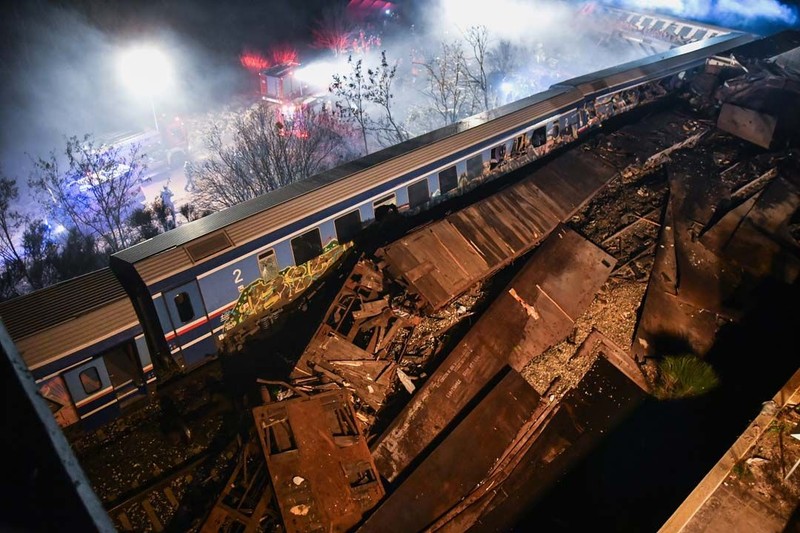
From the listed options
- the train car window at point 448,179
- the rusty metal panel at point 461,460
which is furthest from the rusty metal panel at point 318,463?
the train car window at point 448,179

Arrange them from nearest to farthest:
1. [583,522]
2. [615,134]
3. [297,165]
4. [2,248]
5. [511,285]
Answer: [583,522] < [511,285] < [615,134] < [2,248] < [297,165]

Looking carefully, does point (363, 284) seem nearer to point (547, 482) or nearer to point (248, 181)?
point (547, 482)

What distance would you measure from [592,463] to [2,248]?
113 ft

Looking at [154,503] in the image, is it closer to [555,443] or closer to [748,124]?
[555,443]

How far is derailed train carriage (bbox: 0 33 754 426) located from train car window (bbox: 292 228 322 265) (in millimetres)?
32

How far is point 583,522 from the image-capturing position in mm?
9266

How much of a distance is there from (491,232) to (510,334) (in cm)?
372

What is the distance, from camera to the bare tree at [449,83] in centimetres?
4506

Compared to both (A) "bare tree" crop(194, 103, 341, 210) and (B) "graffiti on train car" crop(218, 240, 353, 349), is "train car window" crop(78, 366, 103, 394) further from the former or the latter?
(A) "bare tree" crop(194, 103, 341, 210)

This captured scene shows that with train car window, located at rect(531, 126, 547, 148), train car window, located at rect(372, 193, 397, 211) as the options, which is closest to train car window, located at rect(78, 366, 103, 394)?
train car window, located at rect(372, 193, 397, 211)

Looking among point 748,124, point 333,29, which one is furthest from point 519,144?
point 333,29

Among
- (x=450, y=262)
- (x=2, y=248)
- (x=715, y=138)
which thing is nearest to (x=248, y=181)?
Result: (x=2, y=248)

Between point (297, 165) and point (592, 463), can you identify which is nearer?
point (592, 463)

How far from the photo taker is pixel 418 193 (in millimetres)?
15273
